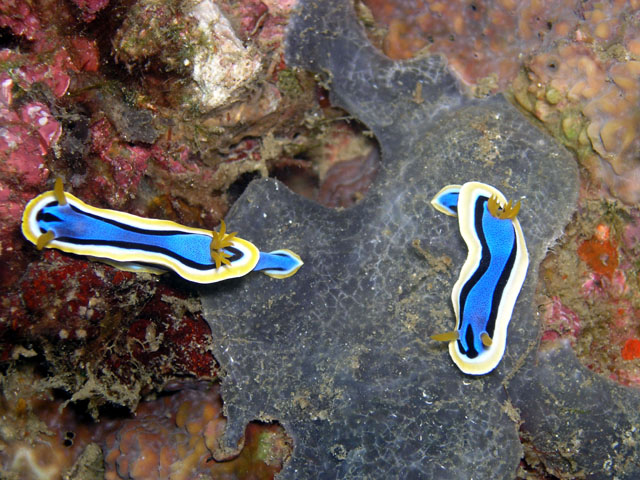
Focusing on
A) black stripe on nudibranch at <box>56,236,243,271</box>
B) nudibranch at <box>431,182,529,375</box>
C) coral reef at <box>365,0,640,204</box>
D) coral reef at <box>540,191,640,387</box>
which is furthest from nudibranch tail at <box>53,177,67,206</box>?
coral reef at <box>540,191,640,387</box>

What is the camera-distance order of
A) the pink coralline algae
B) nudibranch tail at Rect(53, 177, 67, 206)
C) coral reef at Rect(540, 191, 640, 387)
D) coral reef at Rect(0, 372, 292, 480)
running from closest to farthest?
nudibranch tail at Rect(53, 177, 67, 206), the pink coralline algae, coral reef at Rect(0, 372, 292, 480), coral reef at Rect(540, 191, 640, 387)

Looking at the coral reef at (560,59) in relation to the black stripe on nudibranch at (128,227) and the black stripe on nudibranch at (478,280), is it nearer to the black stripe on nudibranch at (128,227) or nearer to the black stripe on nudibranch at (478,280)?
the black stripe on nudibranch at (478,280)

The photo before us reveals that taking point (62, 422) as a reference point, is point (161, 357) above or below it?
above

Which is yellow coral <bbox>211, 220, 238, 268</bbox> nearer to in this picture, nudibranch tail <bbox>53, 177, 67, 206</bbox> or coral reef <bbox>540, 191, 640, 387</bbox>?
nudibranch tail <bbox>53, 177, 67, 206</bbox>

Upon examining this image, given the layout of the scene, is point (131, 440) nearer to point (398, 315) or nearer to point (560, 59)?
point (398, 315)

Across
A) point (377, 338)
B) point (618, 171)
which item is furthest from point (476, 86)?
point (377, 338)

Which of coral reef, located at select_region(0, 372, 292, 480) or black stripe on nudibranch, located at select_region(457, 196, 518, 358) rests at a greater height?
black stripe on nudibranch, located at select_region(457, 196, 518, 358)

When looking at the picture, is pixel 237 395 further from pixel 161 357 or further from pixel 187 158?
pixel 187 158
